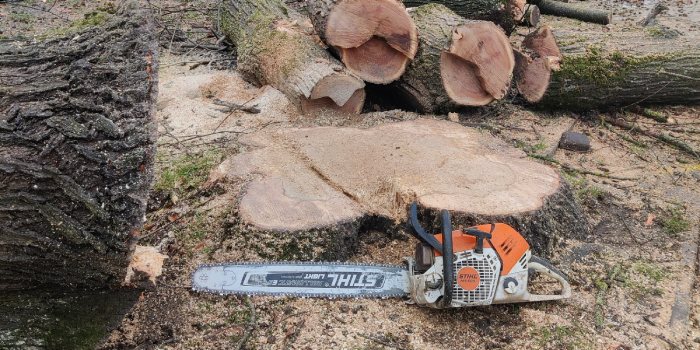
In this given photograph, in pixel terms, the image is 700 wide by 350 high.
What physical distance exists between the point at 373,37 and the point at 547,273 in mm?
2159

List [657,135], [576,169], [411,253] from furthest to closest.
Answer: [657,135], [576,169], [411,253]

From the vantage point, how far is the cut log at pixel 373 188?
2.56m

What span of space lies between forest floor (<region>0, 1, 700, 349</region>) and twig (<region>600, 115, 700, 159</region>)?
4 cm

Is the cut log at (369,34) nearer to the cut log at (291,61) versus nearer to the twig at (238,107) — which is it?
the cut log at (291,61)

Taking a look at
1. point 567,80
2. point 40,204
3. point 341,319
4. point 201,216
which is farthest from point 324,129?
point 567,80

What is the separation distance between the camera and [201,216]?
2.81 meters

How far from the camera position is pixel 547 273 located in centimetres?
244

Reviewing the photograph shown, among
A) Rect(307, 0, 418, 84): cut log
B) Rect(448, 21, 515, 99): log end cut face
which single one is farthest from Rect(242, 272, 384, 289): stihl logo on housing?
Rect(448, 21, 515, 99): log end cut face

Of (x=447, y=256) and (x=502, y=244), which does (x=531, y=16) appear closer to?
(x=502, y=244)

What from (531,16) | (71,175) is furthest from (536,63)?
(71,175)

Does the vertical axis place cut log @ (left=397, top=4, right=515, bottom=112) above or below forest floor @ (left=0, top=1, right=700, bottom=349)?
above

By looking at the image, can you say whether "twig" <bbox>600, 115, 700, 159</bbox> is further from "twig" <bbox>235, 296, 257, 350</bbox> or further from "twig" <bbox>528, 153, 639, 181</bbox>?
"twig" <bbox>235, 296, 257, 350</bbox>

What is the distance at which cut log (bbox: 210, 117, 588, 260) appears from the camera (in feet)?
8.41

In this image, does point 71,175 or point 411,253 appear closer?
point 71,175
